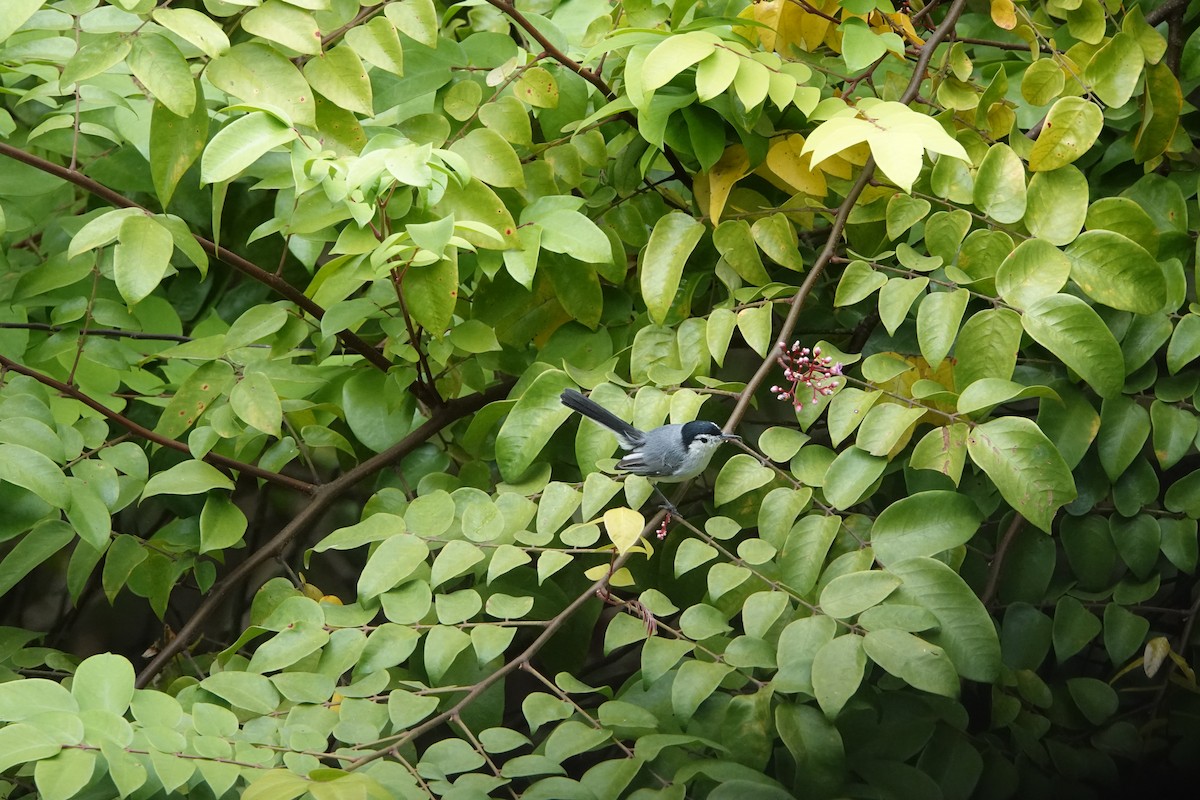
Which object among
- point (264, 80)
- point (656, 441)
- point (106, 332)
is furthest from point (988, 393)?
point (106, 332)

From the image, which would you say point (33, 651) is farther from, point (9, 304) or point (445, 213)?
point (445, 213)

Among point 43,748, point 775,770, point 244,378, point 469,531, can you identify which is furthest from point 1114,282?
point 43,748

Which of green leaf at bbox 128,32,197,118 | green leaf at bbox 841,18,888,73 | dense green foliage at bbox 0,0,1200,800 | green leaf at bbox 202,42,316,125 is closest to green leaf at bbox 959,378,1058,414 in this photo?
dense green foliage at bbox 0,0,1200,800

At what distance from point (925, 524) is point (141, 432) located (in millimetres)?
1151

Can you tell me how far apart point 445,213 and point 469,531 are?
455mm

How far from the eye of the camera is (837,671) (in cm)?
111

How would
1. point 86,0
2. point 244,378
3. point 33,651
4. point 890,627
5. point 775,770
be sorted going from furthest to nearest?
point 33,651 < point 244,378 < point 86,0 < point 775,770 < point 890,627

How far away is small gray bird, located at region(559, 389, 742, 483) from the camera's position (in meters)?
1.38

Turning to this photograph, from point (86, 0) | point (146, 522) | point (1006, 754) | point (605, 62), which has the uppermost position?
point (86, 0)

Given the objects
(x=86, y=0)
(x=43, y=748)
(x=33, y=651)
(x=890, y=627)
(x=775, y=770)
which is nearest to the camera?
(x=43, y=748)

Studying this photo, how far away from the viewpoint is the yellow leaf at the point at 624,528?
115 cm

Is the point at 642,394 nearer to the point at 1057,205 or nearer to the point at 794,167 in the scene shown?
the point at 794,167

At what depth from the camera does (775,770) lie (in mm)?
1251

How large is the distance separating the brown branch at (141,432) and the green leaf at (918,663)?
3.35 feet
